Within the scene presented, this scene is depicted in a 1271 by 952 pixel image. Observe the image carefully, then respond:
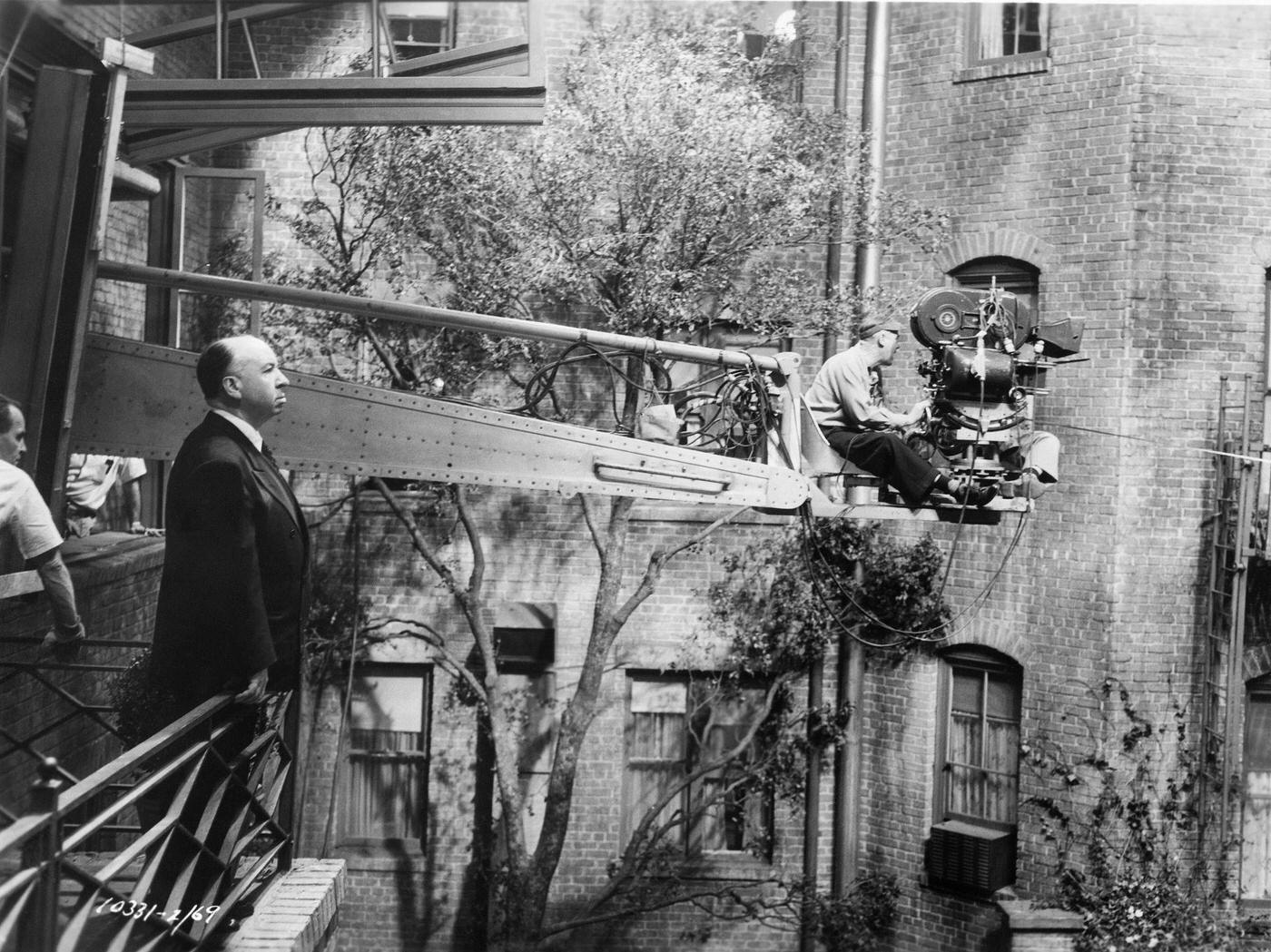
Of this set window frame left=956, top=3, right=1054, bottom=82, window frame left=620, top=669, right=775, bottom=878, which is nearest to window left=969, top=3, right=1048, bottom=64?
window frame left=956, top=3, right=1054, bottom=82

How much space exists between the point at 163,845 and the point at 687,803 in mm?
8775

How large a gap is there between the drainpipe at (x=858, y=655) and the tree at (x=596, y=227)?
1.69 ft

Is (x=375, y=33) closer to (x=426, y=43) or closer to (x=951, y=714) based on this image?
(x=426, y=43)

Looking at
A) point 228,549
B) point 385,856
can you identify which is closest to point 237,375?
point 228,549

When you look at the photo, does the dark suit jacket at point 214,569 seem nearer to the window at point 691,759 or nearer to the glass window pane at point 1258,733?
the window at point 691,759

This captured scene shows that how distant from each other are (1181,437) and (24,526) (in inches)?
344

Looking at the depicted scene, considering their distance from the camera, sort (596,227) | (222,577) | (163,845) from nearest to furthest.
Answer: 1. (163,845)
2. (222,577)
3. (596,227)

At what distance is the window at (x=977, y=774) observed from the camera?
1127cm

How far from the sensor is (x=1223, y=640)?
Result: 10742 millimetres

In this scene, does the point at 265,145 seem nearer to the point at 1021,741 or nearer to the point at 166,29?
the point at 166,29

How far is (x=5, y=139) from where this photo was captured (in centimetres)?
582

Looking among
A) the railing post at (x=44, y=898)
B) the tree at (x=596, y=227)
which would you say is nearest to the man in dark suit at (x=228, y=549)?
the railing post at (x=44, y=898)

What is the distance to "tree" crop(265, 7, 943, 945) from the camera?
10141mm

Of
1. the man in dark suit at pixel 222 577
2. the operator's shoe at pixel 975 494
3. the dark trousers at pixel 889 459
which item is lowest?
the man in dark suit at pixel 222 577
